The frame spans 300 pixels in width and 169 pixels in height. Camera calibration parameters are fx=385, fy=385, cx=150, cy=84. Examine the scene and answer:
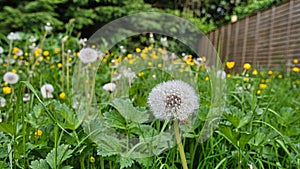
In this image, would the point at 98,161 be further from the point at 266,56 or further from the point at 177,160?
the point at 266,56

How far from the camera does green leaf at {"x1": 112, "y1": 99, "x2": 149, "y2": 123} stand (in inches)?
23.0

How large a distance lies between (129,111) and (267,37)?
4.43m

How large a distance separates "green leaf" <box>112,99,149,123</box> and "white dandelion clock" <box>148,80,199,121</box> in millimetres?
98

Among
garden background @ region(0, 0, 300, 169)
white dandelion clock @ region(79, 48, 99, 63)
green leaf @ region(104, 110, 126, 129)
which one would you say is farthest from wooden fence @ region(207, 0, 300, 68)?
green leaf @ region(104, 110, 126, 129)

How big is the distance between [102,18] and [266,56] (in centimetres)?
318

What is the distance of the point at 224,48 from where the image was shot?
254 inches

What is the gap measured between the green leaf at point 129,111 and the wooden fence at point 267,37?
8.94ft

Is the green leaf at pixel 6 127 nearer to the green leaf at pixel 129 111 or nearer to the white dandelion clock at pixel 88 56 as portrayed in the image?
the green leaf at pixel 129 111

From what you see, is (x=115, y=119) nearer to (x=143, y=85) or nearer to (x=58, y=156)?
(x=58, y=156)

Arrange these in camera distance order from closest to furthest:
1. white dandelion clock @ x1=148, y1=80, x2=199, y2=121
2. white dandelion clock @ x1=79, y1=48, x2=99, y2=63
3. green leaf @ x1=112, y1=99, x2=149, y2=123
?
white dandelion clock @ x1=148, y1=80, x2=199, y2=121 < green leaf @ x1=112, y1=99, x2=149, y2=123 < white dandelion clock @ x1=79, y1=48, x2=99, y2=63

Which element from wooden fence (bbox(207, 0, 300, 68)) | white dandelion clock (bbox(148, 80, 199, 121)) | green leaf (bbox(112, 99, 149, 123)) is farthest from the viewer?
wooden fence (bbox(207, 0, 300, 68))

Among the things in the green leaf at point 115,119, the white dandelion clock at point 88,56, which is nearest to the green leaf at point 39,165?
the green leaf at point 115,119

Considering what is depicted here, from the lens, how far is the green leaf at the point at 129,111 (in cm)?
58

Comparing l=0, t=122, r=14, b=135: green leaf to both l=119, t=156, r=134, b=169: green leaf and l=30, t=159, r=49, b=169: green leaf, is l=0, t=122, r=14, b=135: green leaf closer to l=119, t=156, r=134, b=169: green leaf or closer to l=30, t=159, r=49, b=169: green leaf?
l=30, t=159, r=49, b=169: green leaf
